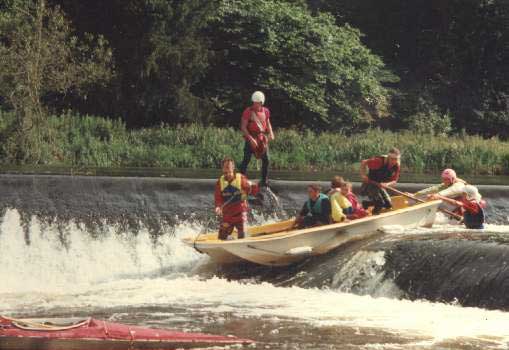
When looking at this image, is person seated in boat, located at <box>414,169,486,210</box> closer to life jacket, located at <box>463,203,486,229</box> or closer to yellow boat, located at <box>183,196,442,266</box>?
life jacket, located at <box>463,203,486,229</box>

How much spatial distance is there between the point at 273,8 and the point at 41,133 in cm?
1170

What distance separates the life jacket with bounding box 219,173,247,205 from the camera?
17.1 metres

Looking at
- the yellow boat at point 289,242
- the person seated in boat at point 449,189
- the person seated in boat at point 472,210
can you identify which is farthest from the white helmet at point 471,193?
the yellow boat at point 289,242

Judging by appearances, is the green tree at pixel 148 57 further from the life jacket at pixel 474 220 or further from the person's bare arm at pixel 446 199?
the life jacket at pixel 474 220

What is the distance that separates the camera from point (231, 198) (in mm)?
17297

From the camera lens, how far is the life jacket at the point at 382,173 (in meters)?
19.0

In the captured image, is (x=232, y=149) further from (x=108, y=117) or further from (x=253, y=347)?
(x=253, y=347)

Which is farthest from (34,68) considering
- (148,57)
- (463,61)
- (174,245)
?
(463,61)

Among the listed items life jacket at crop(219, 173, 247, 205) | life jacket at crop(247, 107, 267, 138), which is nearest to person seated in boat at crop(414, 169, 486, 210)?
life jacket at crop(247, 107, 267, 138)

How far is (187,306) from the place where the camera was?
15.1 meters

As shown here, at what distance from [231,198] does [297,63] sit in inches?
855

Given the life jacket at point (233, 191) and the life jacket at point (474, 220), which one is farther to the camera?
the life jacket at point (474, 220)

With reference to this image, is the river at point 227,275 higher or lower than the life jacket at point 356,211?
lower

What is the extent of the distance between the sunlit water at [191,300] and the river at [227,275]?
0.02 meters
